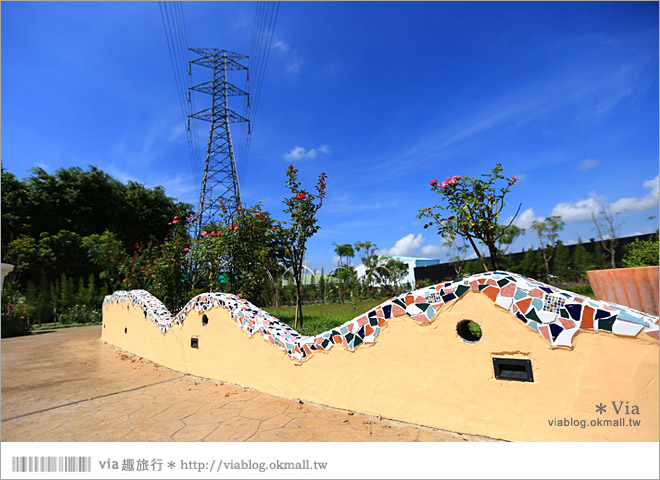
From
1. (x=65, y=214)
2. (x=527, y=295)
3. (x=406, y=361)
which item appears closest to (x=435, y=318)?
(x=406, y=361)

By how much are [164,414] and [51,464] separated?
98 centimetres

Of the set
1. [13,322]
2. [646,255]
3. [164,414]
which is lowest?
[164,414]

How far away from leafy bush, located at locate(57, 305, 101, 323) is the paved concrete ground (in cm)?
1258

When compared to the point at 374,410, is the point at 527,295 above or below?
above

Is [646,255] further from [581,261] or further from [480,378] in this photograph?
[581,261]

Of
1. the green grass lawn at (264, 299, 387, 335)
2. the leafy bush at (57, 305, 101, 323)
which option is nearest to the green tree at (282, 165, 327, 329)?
the green grass lawn at (264, 299, 387, 335)

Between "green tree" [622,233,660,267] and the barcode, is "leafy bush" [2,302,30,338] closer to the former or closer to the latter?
the barcode

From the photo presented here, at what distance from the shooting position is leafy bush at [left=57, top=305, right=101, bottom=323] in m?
15.8

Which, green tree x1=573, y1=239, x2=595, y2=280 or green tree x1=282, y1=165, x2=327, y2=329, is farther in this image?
green tree x1=573, y1=239, x2=595, y2=280

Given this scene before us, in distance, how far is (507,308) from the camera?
2.23m

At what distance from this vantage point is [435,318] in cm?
256

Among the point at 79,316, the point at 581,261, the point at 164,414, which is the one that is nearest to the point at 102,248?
the point at 79,316

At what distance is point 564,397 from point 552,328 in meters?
0.44

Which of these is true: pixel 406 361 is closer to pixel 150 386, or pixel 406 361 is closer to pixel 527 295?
pixel 527 295
